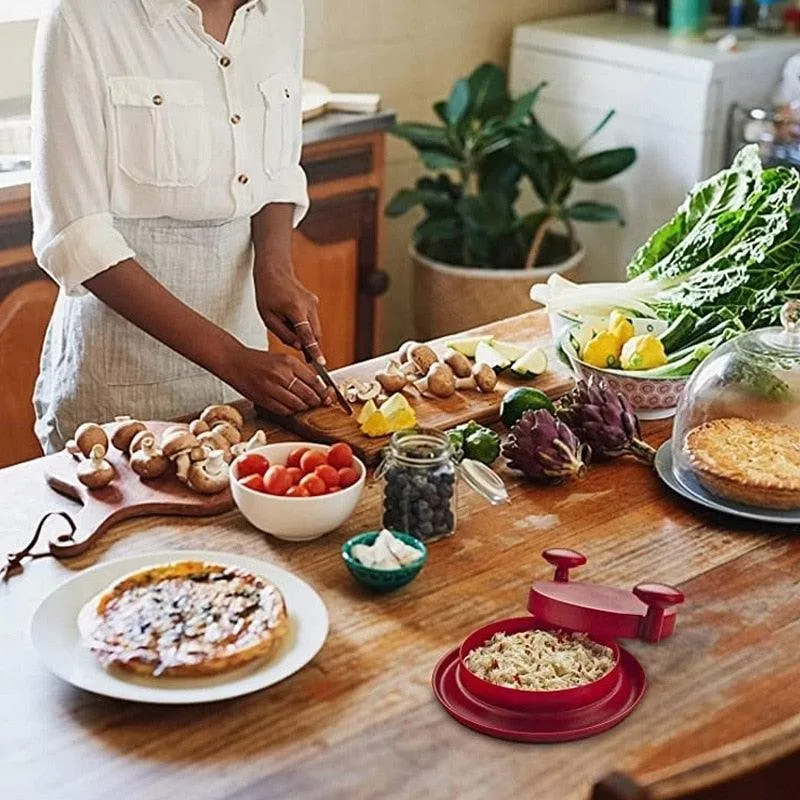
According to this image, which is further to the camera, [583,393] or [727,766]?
[583,393]

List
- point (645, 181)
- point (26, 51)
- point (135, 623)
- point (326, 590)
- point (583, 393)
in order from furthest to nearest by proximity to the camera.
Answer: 1. point (645, 181)
2. point (26, 51)
3. point (583, 393)
4. point (326, 590)
5. point (135, 623)

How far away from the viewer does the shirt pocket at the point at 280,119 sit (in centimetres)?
212

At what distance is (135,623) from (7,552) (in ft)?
0.79

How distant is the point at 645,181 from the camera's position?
12.1 feet

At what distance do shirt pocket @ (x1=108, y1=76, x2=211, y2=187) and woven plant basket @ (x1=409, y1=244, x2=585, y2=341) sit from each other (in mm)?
1618

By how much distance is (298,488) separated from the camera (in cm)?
158

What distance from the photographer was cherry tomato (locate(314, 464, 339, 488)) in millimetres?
1598

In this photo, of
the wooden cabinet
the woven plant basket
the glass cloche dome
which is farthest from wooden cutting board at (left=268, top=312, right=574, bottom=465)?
the woven plant basket

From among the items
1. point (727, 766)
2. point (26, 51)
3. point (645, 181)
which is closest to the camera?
point (727, 766)

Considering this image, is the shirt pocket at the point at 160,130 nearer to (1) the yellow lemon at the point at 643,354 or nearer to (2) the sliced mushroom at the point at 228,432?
(2) the sliced mushroom at the point at 228,432

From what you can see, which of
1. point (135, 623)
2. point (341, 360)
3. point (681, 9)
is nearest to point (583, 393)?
point (135, 623)

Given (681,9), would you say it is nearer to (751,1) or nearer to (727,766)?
(751,1)

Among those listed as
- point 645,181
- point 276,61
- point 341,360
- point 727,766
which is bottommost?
point 341,360

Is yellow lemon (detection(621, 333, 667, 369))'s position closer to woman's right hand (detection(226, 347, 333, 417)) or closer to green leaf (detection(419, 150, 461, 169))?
woman's right hand (detection(226, 347, 333, 417))
